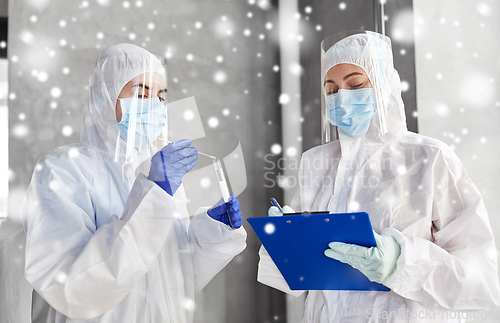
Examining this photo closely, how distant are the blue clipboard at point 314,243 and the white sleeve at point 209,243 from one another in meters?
0.15

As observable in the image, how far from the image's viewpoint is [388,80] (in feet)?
2.76

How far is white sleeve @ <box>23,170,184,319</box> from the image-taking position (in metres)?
0.67

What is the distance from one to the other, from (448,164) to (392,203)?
160 millimetres

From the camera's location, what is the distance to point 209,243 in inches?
36.1

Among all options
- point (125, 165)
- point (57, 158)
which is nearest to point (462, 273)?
point (125, 165)

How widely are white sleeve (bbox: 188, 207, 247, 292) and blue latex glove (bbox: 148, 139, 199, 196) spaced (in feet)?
0.54

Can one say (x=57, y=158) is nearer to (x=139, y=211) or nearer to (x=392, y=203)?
(x=139, y=211)

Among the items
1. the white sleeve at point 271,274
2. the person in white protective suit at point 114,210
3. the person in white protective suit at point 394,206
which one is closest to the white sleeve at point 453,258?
the person in white protective suit at point 394,206

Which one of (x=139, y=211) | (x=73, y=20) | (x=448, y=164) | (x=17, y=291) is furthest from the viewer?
(x=73, y=20)

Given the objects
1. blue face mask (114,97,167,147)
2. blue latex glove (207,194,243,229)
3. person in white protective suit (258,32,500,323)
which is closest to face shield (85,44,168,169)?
blue face mask (114,97,167,147)

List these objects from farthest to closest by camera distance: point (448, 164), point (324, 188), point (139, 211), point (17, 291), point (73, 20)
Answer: point (73, 20) → point (17, 291) → point (324, 188) → point (448, 164) → point (139, 211)

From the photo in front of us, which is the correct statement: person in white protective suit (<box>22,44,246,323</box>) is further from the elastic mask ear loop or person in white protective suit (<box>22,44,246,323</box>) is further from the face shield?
the elastic mask ear loop

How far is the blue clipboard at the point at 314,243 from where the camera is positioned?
2.28 feet

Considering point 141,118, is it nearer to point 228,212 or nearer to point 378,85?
point 228,212
